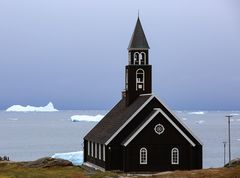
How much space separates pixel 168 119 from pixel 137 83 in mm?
6394

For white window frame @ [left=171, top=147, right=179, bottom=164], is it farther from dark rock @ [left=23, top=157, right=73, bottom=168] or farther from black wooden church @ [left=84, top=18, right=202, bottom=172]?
dark rock @ [left=23, top=157, right=73, bottom=168]

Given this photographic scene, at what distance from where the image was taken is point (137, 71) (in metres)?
67.6

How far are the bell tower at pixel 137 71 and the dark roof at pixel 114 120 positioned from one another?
3.04 feet

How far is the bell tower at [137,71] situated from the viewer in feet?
221

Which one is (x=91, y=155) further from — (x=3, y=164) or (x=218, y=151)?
(x=218, y=151)

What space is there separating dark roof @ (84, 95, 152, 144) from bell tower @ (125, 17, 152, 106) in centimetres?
93

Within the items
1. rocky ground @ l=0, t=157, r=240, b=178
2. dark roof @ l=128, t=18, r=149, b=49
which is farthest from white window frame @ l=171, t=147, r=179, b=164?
dark roof @ l=128, t=18, r=149, b=49

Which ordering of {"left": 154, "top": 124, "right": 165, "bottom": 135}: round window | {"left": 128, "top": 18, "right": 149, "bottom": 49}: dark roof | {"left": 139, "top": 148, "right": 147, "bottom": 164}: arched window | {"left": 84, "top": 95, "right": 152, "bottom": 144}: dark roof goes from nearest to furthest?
{"left": 154, "top": 124, "right": 165, "bottom": 135}: round window, {"left": 139, "top": 148, "right": 147, "bottom": 164}: arched window, {"left": 84, "top": 95, "right": 152, "bottom": 144}: dark roof, {"left": 128, "top": 18, "right": 149, "bottom": 49}: dark roof

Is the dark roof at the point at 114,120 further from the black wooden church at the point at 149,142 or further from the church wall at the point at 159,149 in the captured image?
the church wall at the point at 159,149

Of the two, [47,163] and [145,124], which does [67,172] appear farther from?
[145,124]

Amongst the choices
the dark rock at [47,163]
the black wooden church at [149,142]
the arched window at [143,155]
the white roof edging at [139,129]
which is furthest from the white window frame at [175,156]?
the dark rock at [47,163]

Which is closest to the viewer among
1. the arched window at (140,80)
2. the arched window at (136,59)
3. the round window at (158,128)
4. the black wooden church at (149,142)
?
the black wooden church at (149,142)

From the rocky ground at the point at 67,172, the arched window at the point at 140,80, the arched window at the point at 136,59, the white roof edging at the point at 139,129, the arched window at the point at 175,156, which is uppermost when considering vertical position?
the arched window at the point at 136,59

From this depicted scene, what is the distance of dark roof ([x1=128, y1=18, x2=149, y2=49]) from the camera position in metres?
68.6
